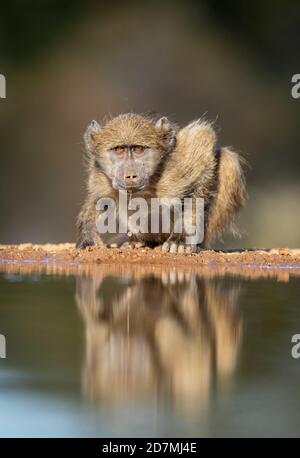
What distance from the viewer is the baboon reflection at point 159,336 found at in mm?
2900

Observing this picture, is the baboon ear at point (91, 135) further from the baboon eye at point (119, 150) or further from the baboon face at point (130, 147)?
the baboon eye at point (119, 150)

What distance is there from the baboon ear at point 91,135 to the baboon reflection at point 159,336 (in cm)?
247

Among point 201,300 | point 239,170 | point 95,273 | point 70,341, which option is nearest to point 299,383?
point 70,341

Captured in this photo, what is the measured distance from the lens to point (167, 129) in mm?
8117

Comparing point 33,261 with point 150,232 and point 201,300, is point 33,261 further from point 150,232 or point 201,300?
point 201,300

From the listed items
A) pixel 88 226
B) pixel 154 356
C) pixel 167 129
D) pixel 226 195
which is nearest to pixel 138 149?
pixel 167 129

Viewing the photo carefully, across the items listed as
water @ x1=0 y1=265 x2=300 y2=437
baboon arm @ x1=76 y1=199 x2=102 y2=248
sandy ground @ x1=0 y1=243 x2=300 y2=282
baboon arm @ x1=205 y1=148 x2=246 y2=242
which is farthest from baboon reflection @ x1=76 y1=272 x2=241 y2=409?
baboon arm @ x1=205 y1=148 x2=246 y2=242

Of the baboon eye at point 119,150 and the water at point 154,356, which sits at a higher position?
the baboon eye at point 119,150

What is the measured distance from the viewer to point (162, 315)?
438 cm

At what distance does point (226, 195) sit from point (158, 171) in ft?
2.64

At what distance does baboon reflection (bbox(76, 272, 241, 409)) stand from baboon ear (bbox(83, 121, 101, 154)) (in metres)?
2.47

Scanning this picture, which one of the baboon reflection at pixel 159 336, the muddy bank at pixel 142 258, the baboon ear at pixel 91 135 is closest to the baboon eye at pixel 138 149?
the baboon ear at pixel 91 135

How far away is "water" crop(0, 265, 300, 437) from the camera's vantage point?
100 inches

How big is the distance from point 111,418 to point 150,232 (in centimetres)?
565
